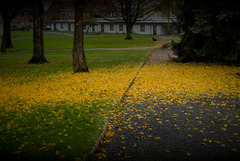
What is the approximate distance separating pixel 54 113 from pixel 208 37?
40.8 feet

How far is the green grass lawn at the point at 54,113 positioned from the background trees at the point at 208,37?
5972 millimetres

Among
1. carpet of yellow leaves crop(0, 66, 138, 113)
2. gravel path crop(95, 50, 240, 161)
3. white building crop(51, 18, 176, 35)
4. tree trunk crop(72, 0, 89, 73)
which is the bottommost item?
gravel path crop(95, 50, 240, 161)

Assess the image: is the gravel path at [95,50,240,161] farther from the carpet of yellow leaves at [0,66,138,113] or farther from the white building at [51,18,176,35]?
the white building at [51,18,176,35]

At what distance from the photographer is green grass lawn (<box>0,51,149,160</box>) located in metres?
5.04

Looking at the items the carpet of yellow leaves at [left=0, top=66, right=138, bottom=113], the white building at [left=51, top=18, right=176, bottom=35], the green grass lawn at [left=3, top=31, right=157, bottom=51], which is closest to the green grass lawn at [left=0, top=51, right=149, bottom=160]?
the carpet of yellow leaves at [left=0, top=66, right=138, bottom=113]

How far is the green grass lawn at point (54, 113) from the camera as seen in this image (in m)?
5.04

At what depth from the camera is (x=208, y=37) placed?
631 inches

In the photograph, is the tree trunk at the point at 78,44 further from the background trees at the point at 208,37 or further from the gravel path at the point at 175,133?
the gravel path at the point at 175,133

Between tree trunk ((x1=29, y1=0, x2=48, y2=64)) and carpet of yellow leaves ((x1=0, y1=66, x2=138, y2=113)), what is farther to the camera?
tree trunk ((x1=29, y1=0, x2=48, y2=64))

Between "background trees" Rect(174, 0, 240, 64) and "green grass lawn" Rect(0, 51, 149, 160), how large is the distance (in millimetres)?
5972

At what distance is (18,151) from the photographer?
487cm

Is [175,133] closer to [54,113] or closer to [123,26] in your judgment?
[54,113]

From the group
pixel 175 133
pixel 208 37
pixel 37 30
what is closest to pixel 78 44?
pixel 37 30

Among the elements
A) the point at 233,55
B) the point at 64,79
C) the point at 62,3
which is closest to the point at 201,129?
the point at 64,79
